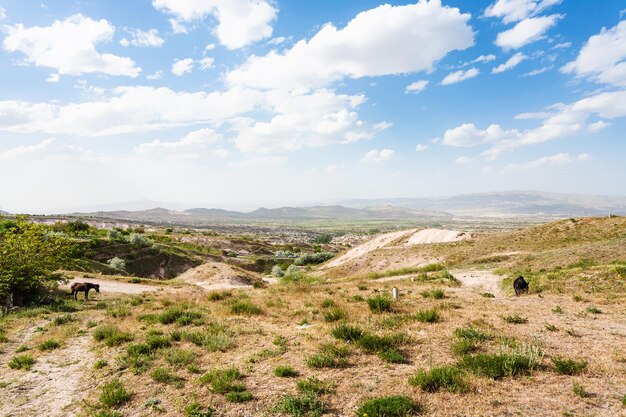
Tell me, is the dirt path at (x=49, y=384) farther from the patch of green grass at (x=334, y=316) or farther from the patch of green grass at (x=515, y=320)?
the patch of green grass at (x=515, y=320)

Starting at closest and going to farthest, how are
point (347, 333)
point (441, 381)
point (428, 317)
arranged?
point (441, 381)
point (347, 333)
point (428, 317)

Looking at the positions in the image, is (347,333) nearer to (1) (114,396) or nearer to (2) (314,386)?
(2) (314,386)

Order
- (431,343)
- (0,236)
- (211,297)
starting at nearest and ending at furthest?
(431,343) < (211,297) < (0,236)

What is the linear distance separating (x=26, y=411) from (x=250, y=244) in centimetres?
9902

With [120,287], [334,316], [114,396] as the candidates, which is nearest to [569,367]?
[334,316]

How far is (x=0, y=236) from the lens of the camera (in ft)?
88.8

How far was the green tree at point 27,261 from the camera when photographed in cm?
2262

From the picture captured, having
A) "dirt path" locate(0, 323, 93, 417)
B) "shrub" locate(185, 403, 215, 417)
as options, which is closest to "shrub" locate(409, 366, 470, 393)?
"shrub" locate(185, 403, 215, 417)

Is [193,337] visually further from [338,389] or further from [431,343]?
[431,343]

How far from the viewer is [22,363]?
1243cm

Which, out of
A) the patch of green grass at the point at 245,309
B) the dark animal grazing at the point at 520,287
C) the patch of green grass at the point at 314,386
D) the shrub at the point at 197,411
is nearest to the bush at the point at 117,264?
the patch of green grass at the point at 245,309

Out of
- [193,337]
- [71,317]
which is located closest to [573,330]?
[193,337]

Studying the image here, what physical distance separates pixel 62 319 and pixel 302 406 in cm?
1714

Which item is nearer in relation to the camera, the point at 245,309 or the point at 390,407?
the point at 390,407
